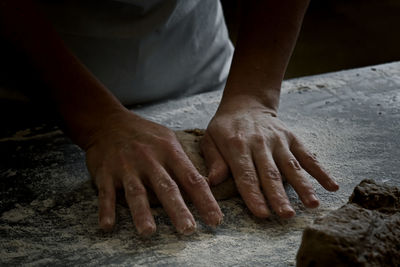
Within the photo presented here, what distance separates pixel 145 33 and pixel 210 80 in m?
0.52

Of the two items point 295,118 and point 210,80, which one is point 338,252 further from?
point 210,80

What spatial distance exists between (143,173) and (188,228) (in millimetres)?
249

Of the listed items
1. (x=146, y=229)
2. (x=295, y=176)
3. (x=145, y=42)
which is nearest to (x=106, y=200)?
(x=146, y=229)

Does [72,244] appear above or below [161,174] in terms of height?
below

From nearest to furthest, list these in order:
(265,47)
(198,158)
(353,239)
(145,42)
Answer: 1. (353,239)
2. (198,158)
3. (265,47)
4. (145,42)

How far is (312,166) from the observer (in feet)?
5.10

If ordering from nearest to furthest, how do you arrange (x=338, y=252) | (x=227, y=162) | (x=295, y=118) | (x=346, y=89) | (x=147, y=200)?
1. (x=338, y=252)
2. (x=147, y=200)
3. (x=227, y=162)
4. (x=295, y=118)
5. (x=346, y=89)

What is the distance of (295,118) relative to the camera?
204cm

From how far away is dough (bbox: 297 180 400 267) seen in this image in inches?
41.3

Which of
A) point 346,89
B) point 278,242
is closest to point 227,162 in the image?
point 278,242

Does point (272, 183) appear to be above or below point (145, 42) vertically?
below

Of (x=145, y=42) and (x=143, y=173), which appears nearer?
(x=143, y=173)

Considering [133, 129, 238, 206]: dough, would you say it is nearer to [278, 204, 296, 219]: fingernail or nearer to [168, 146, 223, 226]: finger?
[168, 146, 223, 226]: finger

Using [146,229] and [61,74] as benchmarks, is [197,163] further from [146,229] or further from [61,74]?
[61,74]
